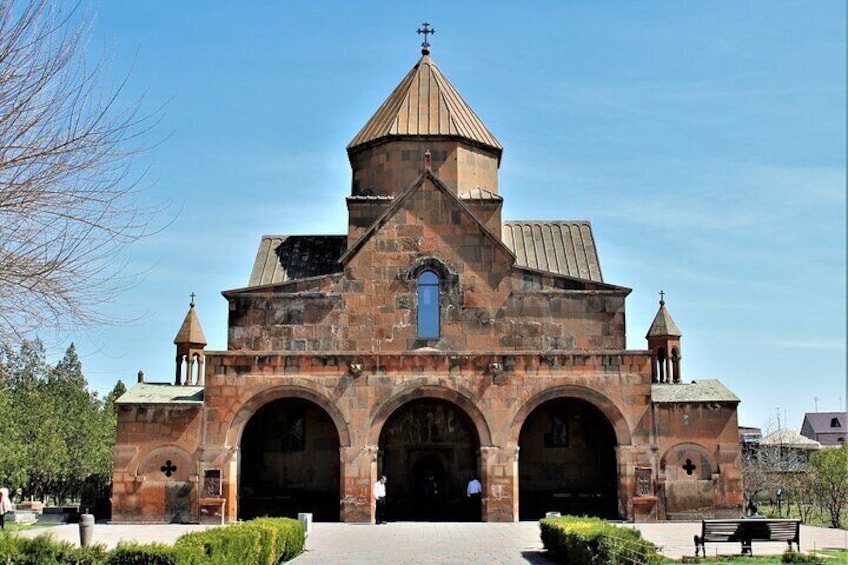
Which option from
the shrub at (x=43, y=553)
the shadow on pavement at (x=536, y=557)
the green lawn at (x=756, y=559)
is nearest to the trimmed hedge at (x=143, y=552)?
the shrub at (x=43, y=553)

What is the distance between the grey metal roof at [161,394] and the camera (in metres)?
17.9

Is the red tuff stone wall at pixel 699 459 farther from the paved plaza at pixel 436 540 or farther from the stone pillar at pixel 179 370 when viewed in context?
the stone pillar at pixel 179 370

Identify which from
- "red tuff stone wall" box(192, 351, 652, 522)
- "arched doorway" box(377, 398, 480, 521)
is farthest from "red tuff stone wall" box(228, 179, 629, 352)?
"arched doorway" box(377, 398, 480, 521)

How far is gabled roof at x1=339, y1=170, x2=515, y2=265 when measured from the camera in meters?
18.8

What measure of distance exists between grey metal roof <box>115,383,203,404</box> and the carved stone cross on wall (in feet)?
3.64

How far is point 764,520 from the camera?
11836 mm

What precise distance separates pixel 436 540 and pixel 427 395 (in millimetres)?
4083

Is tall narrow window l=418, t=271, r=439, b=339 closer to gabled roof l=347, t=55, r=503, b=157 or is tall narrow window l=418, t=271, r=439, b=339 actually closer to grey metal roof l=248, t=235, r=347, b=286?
grey metal roof l=248, t=235, r=347, b=286

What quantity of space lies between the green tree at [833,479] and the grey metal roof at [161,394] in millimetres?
12376

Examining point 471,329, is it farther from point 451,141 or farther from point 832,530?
point 832,530

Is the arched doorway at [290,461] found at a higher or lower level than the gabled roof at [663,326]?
lower

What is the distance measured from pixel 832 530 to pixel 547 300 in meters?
6.32

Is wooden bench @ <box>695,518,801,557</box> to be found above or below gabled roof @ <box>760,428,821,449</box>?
below

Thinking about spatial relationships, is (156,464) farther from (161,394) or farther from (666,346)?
(666,346)
